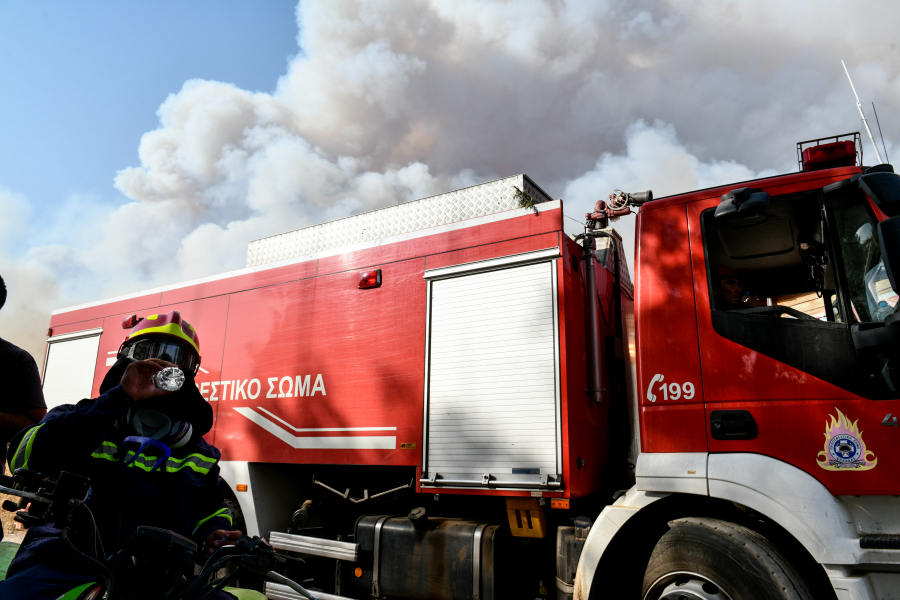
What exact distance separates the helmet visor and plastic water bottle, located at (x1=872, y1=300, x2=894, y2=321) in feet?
10.8

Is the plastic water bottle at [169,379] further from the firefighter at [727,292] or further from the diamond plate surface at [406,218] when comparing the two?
the diamond plate surface at [406,218]

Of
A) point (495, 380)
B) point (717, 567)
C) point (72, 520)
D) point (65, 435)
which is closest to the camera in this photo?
point (72, 520)

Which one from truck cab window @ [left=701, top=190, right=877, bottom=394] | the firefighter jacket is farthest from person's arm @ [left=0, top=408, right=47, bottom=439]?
truck cab window @ [left=701, top=190, right=877, bottom=394]

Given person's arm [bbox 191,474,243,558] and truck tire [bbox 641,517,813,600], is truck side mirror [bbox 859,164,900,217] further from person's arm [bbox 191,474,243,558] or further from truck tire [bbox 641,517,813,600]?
person's arm [bbox 191,474,243,558]

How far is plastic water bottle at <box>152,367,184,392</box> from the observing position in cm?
186

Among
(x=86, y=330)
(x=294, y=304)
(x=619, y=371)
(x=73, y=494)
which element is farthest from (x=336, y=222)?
(x=73, y=494)

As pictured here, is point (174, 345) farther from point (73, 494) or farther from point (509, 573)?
point (509, 573)

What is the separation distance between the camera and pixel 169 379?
73.6 inches

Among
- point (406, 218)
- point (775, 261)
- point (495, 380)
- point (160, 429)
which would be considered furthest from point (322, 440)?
point (775, 261)

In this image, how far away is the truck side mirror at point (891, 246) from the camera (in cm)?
255

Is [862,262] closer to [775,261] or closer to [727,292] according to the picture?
[727,292]

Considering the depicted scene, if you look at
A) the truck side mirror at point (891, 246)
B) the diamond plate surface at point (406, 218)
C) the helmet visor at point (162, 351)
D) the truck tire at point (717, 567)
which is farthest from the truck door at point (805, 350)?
the helmet visor at point (162, 351)

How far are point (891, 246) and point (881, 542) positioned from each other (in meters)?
1.39

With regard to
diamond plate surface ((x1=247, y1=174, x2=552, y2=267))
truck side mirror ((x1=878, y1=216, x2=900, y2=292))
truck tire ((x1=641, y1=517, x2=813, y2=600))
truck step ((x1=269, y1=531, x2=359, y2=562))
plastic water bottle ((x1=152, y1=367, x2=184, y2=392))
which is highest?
diamond plate surface ((x1=247, y1=174, x2=552, y2=267))
